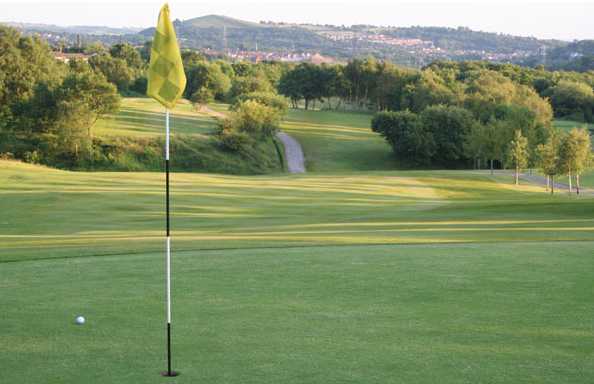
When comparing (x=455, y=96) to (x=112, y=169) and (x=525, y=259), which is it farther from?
(x=525, y=259)

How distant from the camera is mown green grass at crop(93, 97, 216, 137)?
82.8 meters

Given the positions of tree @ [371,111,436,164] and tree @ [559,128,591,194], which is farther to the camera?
tree @ [371,111,436,164]

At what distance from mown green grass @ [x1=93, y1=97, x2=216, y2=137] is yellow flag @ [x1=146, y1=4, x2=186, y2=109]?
72.6 m

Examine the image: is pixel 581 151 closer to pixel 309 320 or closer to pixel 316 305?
pixel 316 305

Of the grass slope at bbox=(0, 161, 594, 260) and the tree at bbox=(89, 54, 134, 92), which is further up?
→ the tree at bbox=(89, 54, 134, 92)

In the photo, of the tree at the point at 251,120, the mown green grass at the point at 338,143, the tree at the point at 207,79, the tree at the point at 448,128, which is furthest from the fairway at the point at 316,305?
the tree at the point at 207,79

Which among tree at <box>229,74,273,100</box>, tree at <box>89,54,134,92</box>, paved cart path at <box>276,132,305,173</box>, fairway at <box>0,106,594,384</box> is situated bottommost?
paved cart path at <box>276,132,305,173</box>

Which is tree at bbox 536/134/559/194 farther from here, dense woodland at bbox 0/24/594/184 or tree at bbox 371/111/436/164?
tree at bbox 371/111/436/164

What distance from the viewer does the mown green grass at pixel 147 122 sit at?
8282cm

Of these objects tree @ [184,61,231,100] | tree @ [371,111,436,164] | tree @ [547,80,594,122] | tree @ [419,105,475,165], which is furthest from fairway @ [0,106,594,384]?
tree @ [184,61,231,100]

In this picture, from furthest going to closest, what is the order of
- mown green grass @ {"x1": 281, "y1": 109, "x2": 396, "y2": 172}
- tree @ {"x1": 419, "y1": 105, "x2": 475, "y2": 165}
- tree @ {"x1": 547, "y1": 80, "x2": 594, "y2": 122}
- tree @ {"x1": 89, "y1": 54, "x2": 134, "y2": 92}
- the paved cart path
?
1. tree @ {"x1": 89, "y1": 54, "x2": 134, "y2": 92}
2. tree @ {"x1": 547, "y1": 80, "x2": 594, "y2": 122}
3. tree @ {"x1": 419, "y1": 105, "x2": 475, "y2": 165}
4. mown green grass @ {"x1": 281, "y1": 109, "x2": 396, "y2": 172}
5. the paved cart path

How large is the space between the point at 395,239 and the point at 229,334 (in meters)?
11.0

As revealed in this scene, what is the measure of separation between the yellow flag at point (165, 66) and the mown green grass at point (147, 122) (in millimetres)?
72592

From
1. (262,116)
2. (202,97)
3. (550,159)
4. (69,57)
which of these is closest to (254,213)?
(550,159)
